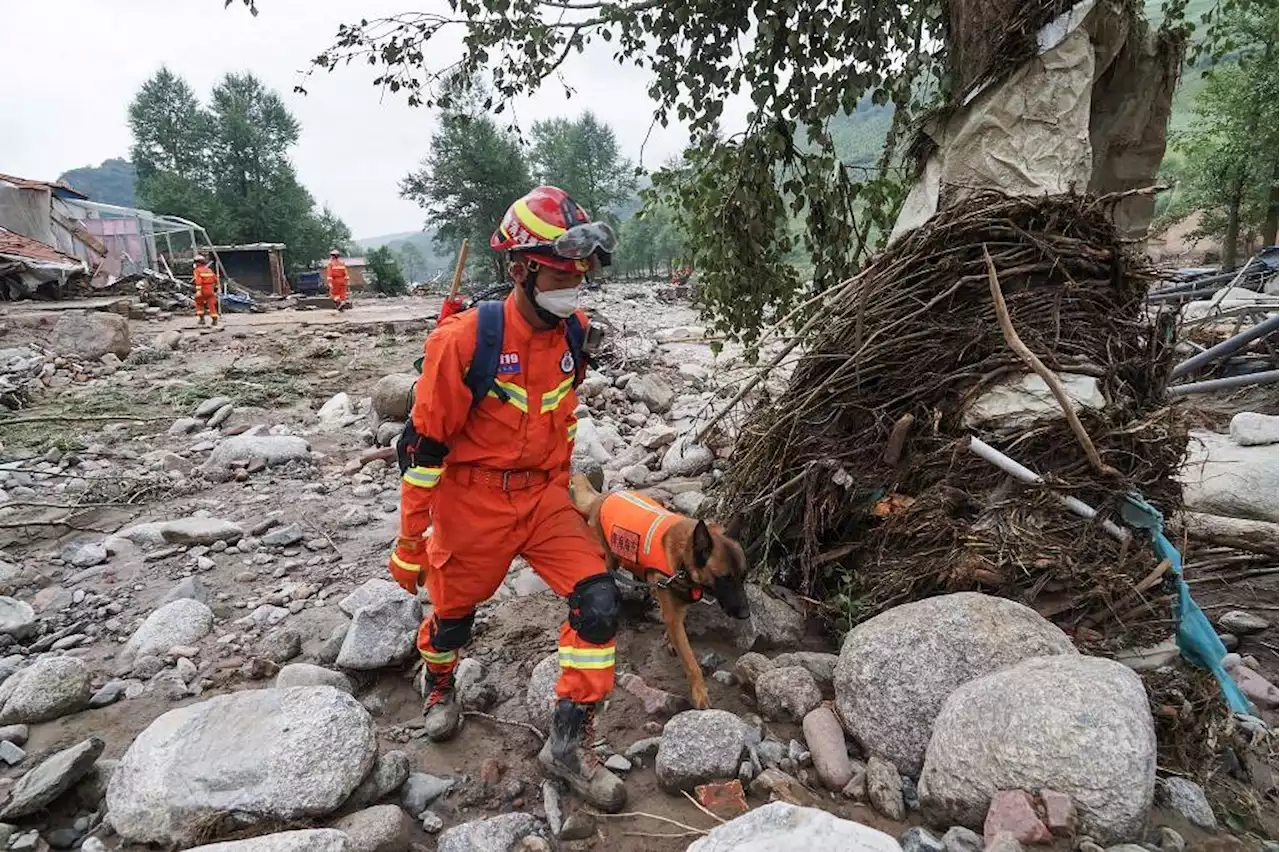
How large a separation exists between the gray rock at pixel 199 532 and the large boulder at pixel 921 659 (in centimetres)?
399

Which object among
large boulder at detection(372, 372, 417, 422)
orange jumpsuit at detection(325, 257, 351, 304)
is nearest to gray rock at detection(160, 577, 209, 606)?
large boulder at detection(372, 372, 417, 422)

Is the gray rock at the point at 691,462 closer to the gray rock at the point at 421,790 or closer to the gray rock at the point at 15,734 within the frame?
the gray rock at the point at 421,790

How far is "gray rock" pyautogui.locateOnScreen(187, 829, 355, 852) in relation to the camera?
212cm

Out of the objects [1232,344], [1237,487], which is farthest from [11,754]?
[1232,344]

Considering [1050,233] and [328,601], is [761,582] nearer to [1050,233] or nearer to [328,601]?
[1050,233]

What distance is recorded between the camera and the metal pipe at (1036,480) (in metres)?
3.10

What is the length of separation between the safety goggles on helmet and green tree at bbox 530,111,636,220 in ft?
Result: 144

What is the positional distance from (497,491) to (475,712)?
103 cm

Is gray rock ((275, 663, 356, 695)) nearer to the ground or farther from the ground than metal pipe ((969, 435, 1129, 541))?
nearer to the ground

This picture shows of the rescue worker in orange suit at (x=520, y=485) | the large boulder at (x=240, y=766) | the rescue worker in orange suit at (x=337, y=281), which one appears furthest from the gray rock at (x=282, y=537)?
the rescue worker in orange suit at (x=337, y=281)

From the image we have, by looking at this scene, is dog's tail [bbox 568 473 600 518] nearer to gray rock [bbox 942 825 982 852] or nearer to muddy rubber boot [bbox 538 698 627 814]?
muddy rubber boot [bbox 538 698 627 814]

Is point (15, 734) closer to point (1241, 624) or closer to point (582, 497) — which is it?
point (582, 497)

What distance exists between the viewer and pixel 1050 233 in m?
3.48

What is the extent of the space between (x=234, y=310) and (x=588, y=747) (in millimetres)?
21544
